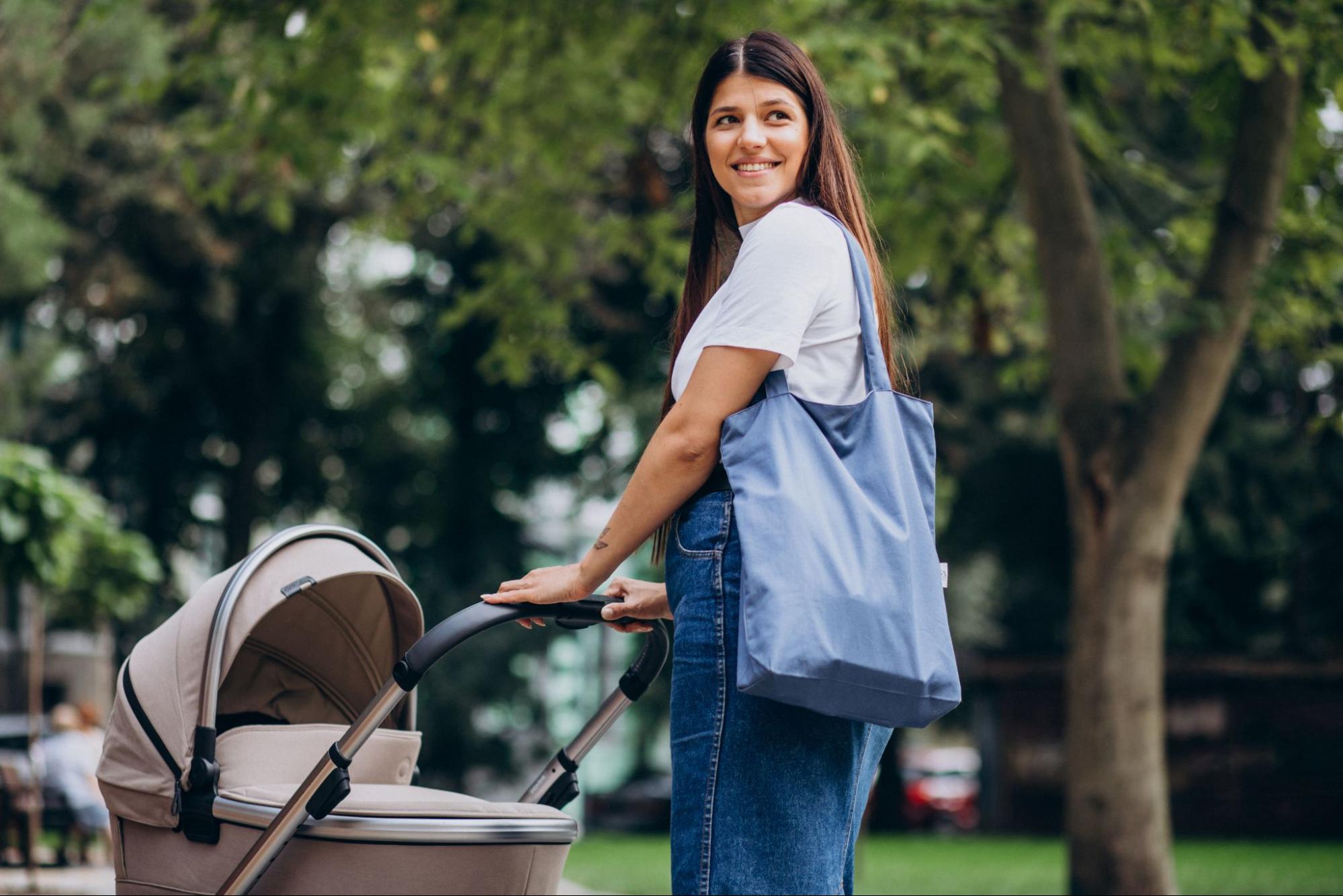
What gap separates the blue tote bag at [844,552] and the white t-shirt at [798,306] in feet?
0.09

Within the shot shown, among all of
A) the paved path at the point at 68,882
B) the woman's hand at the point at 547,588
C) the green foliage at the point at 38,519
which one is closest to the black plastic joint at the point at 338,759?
the woman's hand at the point at 547,588

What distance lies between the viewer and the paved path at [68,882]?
8266mm

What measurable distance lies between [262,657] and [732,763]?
1.78 m

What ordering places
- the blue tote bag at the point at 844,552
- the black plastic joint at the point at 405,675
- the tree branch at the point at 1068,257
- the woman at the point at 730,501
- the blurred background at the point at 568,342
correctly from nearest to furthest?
the blue tote bag at the point at 844,552
the woman at the point at 730,501
the black plastic joint at the point at 405,675
the tree branch at the point at 1068,257
the blurred background at the point at 568,342

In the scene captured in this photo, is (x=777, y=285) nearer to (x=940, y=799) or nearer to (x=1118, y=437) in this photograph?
(x=1118, y=437)

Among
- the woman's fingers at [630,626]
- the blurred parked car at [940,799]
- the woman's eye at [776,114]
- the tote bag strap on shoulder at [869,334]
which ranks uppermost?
the woman's eye at [776,114]

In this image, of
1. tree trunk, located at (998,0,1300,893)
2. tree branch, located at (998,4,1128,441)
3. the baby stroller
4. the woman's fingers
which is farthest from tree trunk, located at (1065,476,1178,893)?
the woman's fingers

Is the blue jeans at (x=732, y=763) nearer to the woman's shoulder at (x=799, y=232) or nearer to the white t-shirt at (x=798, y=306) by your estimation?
the white t-shirt at (x=798, y=306)

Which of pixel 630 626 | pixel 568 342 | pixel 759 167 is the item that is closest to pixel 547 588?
pixel 630 626

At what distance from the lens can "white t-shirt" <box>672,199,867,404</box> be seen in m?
2.39

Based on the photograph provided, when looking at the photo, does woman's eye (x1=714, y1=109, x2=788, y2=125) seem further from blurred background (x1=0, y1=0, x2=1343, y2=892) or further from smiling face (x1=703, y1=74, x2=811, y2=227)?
blurred background (x1=0, y1=0, x2=1343, y2=892)

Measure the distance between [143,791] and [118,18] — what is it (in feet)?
44.2

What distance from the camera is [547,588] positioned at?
2699 millimetres

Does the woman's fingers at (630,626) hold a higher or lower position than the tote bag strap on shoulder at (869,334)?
lower
